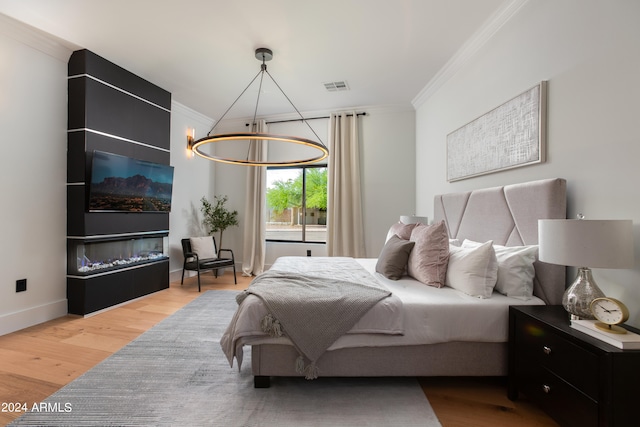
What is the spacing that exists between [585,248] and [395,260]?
139 centimetres

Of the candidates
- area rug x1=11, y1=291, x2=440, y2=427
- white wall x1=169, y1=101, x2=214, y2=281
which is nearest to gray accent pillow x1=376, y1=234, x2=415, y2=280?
area rug x1=11, y1=291, x2=440, y2=427

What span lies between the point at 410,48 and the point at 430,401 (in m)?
3.37

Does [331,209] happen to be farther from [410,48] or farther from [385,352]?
[385,352]

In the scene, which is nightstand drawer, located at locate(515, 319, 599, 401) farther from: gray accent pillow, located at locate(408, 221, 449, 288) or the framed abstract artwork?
the framed abstract artwork

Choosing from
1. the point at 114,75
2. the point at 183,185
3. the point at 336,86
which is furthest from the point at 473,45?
the point at 183,185

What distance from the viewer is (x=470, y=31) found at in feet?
9.51

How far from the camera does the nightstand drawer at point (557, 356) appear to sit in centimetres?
134

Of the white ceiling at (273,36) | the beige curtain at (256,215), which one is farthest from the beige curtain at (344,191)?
the beige curtain at (256,215)

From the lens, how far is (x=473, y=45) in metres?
3.04

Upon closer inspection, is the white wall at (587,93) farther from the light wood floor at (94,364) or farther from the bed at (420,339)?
the light wood floor at (94,364)

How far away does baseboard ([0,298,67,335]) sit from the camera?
9.31ft

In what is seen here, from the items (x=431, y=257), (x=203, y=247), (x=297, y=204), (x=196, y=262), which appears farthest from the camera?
(x=297, y=204)

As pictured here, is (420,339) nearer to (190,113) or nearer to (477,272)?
(477,272)

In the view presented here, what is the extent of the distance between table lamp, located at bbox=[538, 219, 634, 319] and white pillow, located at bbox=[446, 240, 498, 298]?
0.47 m
